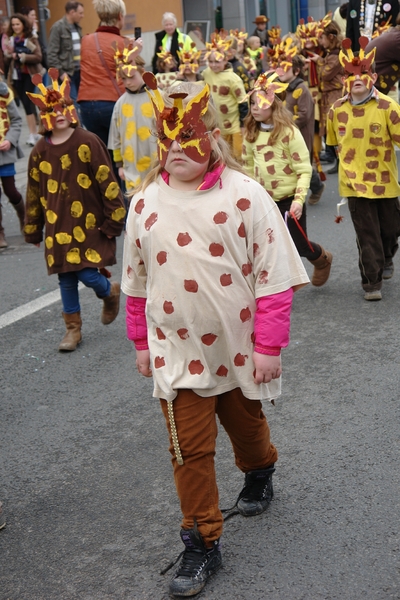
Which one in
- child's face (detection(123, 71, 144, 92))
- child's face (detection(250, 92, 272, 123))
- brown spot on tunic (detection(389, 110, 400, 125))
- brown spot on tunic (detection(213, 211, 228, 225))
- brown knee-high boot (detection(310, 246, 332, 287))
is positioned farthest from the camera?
child's face (detection(123, 71, 144, 92))

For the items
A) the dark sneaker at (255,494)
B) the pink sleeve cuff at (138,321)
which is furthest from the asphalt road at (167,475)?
the pink sleeve cuff at (138,321)

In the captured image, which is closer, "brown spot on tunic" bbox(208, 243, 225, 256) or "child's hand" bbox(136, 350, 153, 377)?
"brown spot on tunic" bbox(208, 243, 225, 256)

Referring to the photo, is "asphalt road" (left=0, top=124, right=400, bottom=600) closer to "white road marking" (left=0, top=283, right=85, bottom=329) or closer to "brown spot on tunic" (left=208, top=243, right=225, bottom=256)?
"white road marking" (left=0, top=283, right=85, bottom=329)

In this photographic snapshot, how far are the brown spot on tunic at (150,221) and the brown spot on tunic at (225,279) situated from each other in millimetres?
308

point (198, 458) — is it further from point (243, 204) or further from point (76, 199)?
point (76, 199)

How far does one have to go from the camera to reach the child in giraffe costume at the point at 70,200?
589cm

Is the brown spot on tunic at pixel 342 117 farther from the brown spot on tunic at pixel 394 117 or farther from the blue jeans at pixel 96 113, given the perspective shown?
the blue jeans at pixel 96 113

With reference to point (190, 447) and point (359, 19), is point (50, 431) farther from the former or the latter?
point (359, 19)

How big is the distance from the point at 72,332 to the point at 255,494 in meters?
2.82

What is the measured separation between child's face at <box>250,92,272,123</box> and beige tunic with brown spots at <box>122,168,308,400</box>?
3066 mm

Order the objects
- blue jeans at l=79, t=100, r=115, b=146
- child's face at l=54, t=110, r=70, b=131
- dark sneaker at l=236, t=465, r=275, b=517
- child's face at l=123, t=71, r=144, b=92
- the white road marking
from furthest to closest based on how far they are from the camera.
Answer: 1. blue jeans at l=79, t=100, r=115, b=146
2. child's face at l=123, t=71, r=144, b=92
3. the white road marking
4. child's face at l=54, t=110, r=70, b=131
5. dark sneaker at l=236, t=465, r=275, b=517

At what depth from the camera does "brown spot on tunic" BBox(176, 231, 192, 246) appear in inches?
124

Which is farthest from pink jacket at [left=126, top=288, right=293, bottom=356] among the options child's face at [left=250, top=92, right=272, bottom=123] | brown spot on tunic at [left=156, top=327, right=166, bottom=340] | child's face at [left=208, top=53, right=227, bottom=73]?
child's face at [left=208, top=53, right=227, bottom=73]

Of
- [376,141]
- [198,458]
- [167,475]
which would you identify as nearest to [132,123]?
[376,141]
